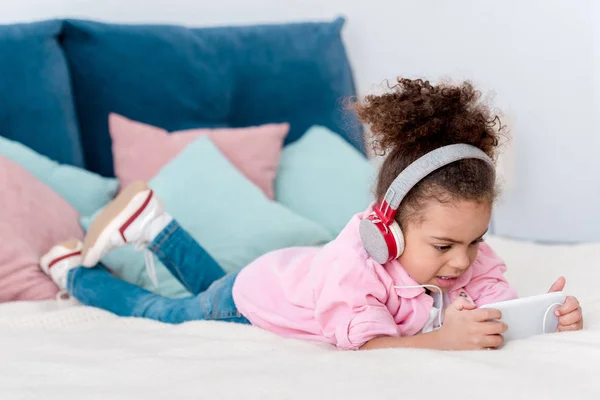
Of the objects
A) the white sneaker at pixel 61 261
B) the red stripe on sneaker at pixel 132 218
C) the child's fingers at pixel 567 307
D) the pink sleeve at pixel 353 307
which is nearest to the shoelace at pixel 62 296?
the white sneaker at pixel 61 261

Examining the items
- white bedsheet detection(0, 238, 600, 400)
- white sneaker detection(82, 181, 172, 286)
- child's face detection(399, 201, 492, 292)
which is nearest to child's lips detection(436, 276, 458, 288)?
child's face detection(399, 201, 492, 292)

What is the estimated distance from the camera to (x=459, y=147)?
4.32ft

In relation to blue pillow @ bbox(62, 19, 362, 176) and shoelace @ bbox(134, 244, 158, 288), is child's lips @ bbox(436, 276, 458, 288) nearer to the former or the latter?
shoelace @ bbox(134, 244, 158, 288)

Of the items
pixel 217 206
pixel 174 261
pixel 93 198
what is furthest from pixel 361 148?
pixel 174 261

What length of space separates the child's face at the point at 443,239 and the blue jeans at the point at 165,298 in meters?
0.44

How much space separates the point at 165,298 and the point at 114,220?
0.72ft

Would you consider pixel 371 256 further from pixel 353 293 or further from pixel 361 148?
pixel 361 148

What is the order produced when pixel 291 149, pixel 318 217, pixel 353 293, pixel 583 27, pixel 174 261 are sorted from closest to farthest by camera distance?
pixel 353 293 < pixel 174 261 < pixel 318 217 < pixel 291 149 < pixel 583 27

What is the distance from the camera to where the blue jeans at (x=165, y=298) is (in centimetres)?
167

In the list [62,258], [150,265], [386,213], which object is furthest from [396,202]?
[62,258]

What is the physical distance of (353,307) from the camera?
1.32 metres

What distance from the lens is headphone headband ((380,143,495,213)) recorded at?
130 centimetres

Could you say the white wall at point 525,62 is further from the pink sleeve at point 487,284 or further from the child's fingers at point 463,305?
the child's fingers at point 463,305

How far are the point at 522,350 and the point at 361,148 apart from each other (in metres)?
1.72
